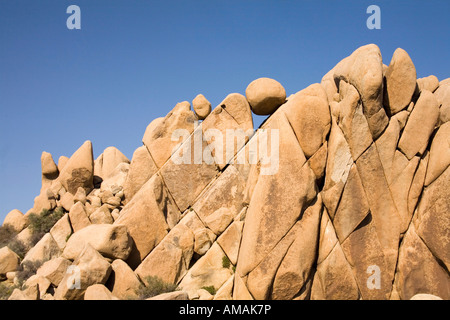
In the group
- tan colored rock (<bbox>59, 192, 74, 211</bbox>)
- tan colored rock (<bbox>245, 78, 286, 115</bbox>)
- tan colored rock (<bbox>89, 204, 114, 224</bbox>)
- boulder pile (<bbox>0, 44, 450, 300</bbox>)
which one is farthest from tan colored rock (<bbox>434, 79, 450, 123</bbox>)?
tan colored rock (<bbox>59, 192, 74, 211</bbox>)

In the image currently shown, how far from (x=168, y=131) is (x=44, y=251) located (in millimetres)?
10191

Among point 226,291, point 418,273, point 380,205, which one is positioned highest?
point 380,205

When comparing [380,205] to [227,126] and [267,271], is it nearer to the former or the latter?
[267,271]

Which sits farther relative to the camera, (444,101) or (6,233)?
(6,233)

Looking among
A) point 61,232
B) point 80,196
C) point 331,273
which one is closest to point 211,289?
point 331,273

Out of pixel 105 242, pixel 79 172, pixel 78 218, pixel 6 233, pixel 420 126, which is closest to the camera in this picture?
pixel 105 242

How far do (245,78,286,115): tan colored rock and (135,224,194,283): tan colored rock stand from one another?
335 inches

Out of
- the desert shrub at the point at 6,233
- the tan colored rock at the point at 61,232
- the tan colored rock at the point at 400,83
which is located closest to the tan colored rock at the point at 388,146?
the tan colored rock at the point at 400,83

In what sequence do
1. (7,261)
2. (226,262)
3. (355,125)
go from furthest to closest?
(7,261) → (226,262) → (355,125)

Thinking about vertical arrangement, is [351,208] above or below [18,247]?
above

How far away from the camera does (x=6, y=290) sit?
2036 centimetres

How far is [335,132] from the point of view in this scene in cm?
2083

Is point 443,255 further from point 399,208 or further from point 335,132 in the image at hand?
point 335,132
